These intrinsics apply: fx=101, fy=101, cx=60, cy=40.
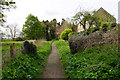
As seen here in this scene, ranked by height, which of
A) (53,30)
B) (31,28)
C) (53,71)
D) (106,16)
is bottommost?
(53,71)

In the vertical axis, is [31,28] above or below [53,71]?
above

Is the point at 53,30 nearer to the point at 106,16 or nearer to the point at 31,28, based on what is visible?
the point at 31,28

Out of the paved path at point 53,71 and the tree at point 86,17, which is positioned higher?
the tree at point 86,17

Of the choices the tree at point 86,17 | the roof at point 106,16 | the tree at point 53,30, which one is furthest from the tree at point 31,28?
the tree at point 53,30

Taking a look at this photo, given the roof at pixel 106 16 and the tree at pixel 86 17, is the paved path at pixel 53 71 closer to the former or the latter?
the roof at pixel 106 16

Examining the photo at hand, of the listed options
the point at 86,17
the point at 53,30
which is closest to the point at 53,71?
the point at 86,17

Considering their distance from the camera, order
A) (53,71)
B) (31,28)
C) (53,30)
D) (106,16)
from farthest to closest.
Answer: (53,30)
(31,28)
(106,16)
(53,71)

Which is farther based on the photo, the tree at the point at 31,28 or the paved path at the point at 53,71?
the tree at the point at 31,28

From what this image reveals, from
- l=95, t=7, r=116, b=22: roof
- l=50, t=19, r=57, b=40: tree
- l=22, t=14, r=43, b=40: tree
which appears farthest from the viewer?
l=50, t=19, r=57, b=40: tree

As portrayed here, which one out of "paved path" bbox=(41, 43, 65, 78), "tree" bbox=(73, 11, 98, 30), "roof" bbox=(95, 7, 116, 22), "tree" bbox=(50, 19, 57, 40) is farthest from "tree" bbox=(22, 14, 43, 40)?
"paved path" bbox=(41, 43, 65, 78)

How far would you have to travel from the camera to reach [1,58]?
5.55 meters

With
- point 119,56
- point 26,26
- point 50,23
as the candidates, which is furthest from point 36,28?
point 119,56

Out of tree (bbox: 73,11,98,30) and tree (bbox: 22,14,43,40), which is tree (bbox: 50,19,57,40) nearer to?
tree (bbox: 22,14,43,40)

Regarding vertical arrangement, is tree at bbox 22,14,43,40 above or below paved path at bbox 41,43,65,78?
above
